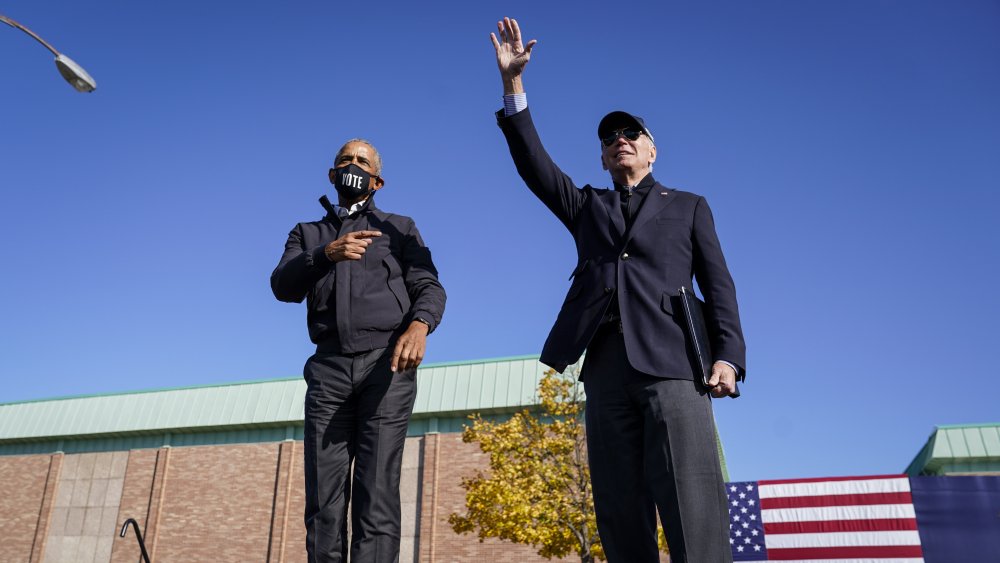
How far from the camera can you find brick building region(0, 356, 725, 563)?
2617 centimetres

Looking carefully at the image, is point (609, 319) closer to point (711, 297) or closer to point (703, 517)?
point (711, 297)

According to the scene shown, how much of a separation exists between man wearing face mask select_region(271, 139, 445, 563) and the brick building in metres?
21.5

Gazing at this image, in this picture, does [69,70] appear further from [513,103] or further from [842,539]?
[842,539]

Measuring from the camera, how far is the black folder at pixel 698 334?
2.98 metres

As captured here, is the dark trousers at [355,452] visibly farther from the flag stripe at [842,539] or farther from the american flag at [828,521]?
the flag stripe at [842,539]

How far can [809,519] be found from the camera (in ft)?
49.9

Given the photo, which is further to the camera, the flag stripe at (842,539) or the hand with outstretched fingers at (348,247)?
the flag stripe at (842,539)

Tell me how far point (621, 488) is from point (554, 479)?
1524cm

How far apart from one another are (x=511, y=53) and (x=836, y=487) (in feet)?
47.9

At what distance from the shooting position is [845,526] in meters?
15.0

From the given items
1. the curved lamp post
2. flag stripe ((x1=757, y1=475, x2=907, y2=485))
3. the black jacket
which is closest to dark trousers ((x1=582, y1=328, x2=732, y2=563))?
the black jacket

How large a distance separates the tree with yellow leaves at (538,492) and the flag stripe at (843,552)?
2755mm

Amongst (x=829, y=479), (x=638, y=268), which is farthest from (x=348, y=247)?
(x=829, y=479)

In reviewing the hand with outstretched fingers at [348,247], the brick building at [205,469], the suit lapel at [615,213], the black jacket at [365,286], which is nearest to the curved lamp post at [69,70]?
the black jacket at [365,286]
